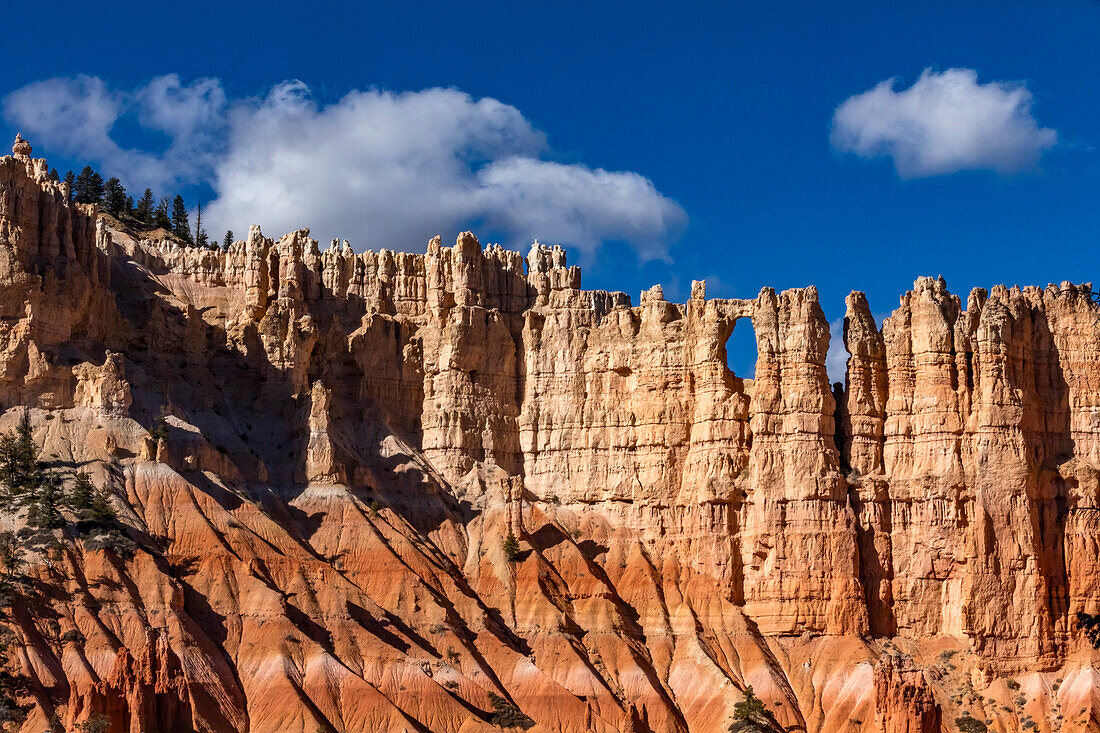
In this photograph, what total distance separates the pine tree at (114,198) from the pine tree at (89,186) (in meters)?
0.58

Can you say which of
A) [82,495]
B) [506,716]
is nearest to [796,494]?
[506,716]

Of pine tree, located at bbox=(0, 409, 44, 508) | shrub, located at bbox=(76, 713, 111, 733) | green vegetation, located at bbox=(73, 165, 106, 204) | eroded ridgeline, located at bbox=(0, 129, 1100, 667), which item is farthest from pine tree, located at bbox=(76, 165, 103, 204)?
shrub, located at bbox=(76, 713, 111, 733)

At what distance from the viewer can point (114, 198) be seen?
146625mm

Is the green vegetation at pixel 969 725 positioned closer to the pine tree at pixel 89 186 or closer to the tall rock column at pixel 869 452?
the tall rock column at pixel 869 452

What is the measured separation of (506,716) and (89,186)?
236 feet

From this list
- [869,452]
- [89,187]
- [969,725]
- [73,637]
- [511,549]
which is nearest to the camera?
[73,637]

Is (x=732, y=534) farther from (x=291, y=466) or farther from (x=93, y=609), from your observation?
(x=93, y=609)

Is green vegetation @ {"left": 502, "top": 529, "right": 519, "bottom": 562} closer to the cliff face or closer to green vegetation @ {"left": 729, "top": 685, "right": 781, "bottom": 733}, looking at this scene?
the cliff face

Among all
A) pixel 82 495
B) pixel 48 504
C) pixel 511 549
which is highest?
pixel 82 495

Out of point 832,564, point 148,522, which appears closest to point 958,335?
point 832,564

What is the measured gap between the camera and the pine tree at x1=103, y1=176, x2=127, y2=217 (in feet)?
478

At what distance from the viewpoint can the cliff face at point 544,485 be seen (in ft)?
320

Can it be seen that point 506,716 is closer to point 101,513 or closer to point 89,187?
point 101,513

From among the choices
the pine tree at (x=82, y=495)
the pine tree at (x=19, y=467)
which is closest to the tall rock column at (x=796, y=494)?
the pine tree at (x=82, y=495)
